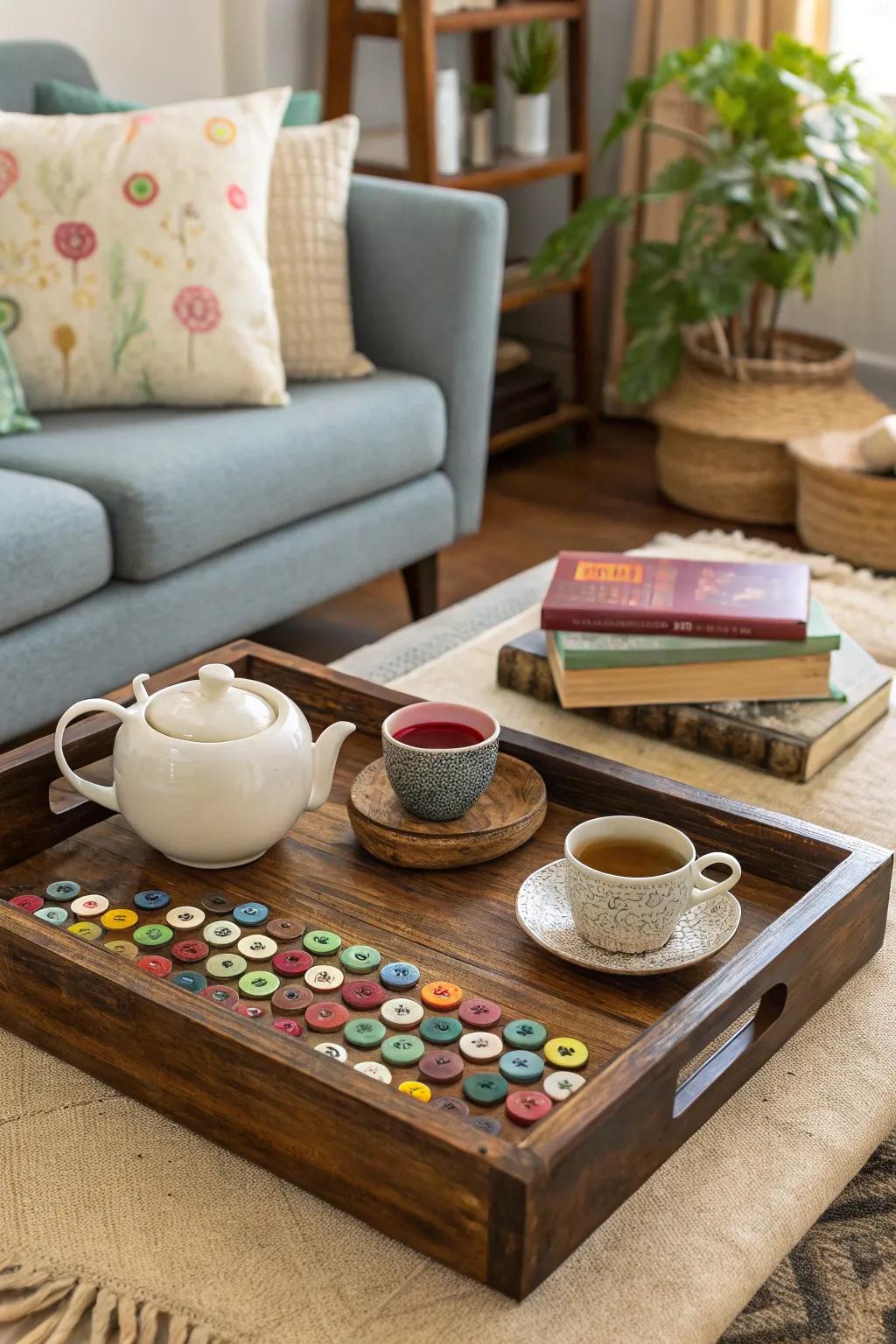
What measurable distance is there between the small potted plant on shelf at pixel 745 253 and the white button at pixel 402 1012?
6.72 ft

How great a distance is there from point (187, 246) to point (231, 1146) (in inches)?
59.1

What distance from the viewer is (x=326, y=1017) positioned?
1.07m

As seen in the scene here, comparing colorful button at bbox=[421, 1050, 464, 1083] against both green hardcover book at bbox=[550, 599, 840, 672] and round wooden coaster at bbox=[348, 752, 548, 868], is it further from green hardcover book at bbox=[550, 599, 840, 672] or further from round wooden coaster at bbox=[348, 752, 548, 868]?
green hardcover book at bbox=[550, 599, 840, 672]

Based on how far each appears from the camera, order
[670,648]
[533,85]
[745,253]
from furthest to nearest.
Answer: [533,85] < [745,253] < [670,648]

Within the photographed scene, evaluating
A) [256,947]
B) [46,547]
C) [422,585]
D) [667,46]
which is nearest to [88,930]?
[256,947]

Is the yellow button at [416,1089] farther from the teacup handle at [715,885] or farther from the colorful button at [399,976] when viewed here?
the teacup handle at [715,885]

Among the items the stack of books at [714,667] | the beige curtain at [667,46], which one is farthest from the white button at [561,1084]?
the beige curtain at [667,46]

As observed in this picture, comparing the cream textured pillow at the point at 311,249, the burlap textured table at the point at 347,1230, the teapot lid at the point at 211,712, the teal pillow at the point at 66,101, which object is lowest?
the burlap textured table at the point at 347,1230

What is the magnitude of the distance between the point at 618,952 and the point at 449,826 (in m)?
0.21

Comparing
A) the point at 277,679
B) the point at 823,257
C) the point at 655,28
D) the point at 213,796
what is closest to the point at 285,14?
the point at 655,28

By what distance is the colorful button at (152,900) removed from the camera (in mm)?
1207

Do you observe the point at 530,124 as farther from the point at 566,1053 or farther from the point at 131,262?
the point at 566,1053

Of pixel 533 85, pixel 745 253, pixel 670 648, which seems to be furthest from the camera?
pixel 533 85

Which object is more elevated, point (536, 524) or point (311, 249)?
point (311, 249)
